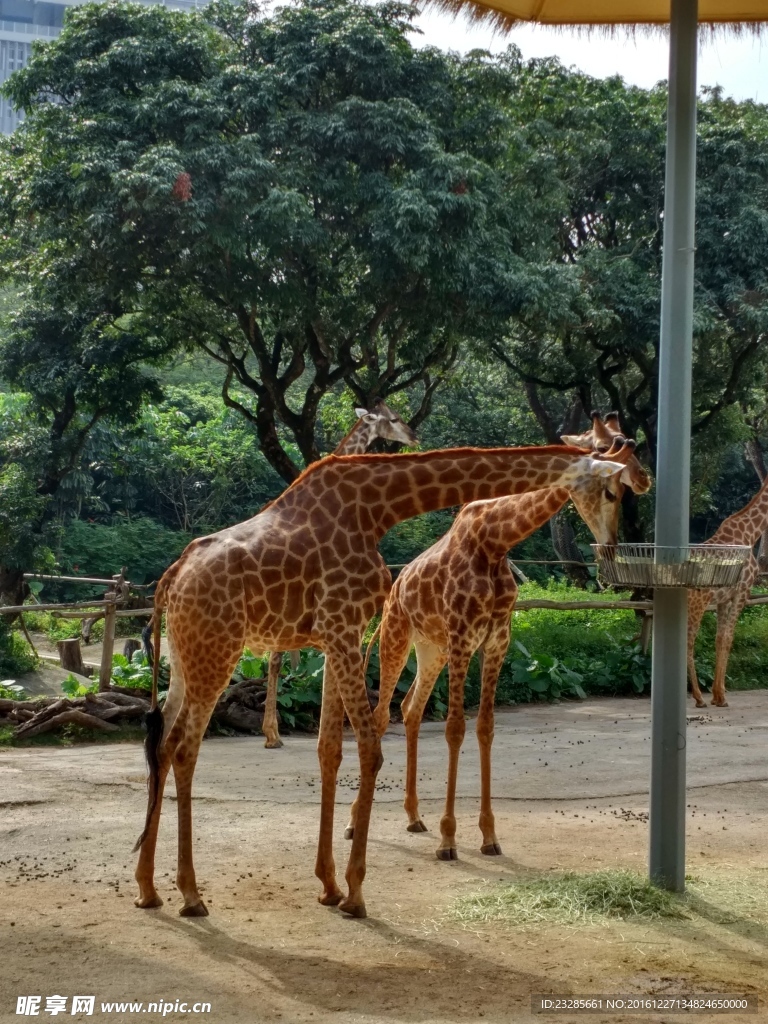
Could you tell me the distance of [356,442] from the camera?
10.9 meters

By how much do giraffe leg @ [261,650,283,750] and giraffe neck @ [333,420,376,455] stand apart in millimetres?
1996

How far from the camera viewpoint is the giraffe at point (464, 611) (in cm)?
671

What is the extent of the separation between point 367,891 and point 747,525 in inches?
337

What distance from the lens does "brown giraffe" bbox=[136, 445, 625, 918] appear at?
18.1 ft

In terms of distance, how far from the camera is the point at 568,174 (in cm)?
1869

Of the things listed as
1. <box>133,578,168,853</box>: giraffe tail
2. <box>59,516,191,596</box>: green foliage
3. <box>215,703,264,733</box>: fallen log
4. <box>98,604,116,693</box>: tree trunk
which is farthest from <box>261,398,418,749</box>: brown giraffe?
<box>59,516,191,596</box>: green foliage

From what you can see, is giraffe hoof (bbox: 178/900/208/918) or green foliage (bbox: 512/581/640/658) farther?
green foliage (bbox: 512/581/640/658)

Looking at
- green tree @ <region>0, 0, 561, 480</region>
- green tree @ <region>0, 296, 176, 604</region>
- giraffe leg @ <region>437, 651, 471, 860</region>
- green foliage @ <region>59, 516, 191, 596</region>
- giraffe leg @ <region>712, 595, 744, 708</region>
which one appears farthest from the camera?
green foliage @ <region>59, 516, 191, 596</region>

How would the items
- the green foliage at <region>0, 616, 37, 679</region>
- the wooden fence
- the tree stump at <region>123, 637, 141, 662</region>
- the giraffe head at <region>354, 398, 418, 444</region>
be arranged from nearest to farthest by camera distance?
the wooden fence
the giraffe head at <region>354, 398, 418, 444</region>
the green foliage at <region>0, 616, 37, 679</region>
the tree stump at <region>123, 637, 141, 662</region>

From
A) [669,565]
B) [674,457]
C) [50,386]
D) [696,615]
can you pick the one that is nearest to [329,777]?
[669,565]

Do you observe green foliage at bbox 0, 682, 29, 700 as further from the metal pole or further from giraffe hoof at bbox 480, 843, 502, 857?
the metal pole

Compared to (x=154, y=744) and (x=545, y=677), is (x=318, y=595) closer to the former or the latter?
(x=154, y=744)

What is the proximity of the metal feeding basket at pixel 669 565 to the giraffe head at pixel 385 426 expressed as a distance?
18.4ft

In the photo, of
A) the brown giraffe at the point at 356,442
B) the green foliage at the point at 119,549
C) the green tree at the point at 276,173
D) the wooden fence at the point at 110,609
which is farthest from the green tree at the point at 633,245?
the green foliage at the point at 119,549
